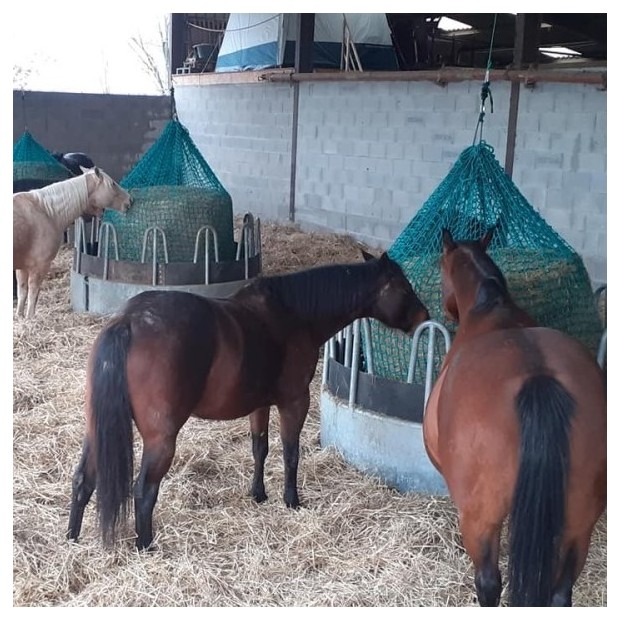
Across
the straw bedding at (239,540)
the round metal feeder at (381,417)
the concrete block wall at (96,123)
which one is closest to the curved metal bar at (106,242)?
the straw bedding at (239,540)

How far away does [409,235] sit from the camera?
3.72 m

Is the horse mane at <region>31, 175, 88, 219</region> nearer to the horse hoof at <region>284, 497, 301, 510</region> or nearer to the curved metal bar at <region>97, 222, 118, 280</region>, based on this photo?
the curved metal bar at <region>97, 222, 118, 280</region>

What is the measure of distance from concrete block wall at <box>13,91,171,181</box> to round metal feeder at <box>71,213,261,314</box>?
6.42m

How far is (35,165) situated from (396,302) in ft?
21.3

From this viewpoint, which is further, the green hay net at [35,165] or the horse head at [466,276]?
the green hay net at [35,165]

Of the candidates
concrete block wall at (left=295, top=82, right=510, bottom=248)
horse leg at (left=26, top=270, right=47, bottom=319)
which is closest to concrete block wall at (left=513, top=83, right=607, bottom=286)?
concrete block wall at (left=295, top=82, right=510, bottom=248)

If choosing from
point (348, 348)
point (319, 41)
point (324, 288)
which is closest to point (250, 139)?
point (319, 41)

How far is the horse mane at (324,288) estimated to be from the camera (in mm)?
3250

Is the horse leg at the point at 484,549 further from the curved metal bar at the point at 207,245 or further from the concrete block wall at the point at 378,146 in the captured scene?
the concrete block wall at the point at 378,146

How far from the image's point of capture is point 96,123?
41.2ft

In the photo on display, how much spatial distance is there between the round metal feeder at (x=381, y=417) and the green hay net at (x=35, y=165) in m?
5.70

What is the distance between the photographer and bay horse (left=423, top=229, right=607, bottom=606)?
6.61 feet

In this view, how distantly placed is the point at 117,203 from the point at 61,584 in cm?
400
